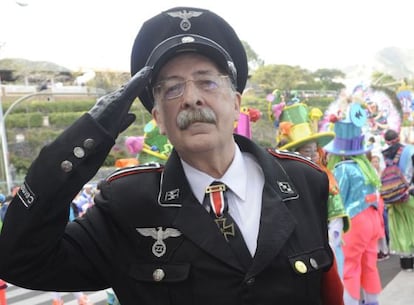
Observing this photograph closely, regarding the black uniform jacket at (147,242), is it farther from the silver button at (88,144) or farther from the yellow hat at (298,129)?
the yellow hat at (298,129)

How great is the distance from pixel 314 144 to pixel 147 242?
132 inches

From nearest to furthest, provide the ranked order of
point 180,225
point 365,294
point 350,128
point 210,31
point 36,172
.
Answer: point 36,172, point 180,225, point 210,31, point 365,294, point 350,128

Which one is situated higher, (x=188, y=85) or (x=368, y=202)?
(x=188, y=85)

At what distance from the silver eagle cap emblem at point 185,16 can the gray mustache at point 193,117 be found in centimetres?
27

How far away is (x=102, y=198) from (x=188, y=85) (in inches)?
16.6

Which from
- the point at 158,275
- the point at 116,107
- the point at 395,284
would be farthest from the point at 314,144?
the point at 116,107

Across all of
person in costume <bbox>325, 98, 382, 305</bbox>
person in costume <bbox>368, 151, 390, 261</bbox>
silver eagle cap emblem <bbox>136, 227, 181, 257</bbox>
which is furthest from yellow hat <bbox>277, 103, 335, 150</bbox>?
silver eagle cap emblem <bbox>136, 227, 181, 257</bbox>

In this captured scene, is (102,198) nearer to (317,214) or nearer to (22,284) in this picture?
(22,284)

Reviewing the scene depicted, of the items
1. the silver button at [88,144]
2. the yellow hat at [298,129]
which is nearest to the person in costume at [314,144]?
the yellow hat at [298,129]

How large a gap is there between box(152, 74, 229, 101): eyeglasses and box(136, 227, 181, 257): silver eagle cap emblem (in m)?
0.38

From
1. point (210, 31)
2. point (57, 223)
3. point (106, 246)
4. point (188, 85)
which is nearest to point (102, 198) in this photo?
point (106, 246)

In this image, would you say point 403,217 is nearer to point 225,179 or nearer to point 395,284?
point 395,284

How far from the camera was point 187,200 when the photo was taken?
138 centimetres

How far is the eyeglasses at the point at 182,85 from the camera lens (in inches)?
53.4
